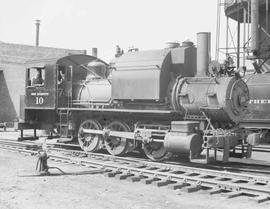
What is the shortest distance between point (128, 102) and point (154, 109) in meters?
0.92

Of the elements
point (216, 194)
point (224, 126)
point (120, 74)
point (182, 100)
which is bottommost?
point (216, 194)

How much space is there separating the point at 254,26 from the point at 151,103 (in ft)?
30.0

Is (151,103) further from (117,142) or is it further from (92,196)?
(92,196)

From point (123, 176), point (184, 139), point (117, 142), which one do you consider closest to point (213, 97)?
point (184, 139)

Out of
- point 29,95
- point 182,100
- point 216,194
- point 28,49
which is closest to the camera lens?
point 216,194

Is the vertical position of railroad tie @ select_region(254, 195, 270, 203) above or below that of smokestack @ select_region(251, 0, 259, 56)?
below

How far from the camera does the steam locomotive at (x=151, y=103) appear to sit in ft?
33.8

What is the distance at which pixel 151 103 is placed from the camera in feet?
37.3

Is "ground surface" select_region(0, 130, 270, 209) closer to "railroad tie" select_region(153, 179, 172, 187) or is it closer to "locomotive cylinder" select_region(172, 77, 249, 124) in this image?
"railroad tie" select_region(153, 179, 172, 187)

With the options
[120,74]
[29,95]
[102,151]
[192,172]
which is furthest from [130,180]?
[29,95]

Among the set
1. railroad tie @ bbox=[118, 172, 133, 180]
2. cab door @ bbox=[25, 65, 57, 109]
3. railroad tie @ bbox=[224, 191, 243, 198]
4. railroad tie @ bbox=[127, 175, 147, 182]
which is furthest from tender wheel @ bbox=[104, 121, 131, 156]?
railroad tie @ bbox=[224, 191, 243, 198]

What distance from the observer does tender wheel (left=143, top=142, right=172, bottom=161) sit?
11.2 meters

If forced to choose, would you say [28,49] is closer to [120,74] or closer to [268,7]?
[268,7]

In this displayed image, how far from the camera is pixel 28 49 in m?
34.4
